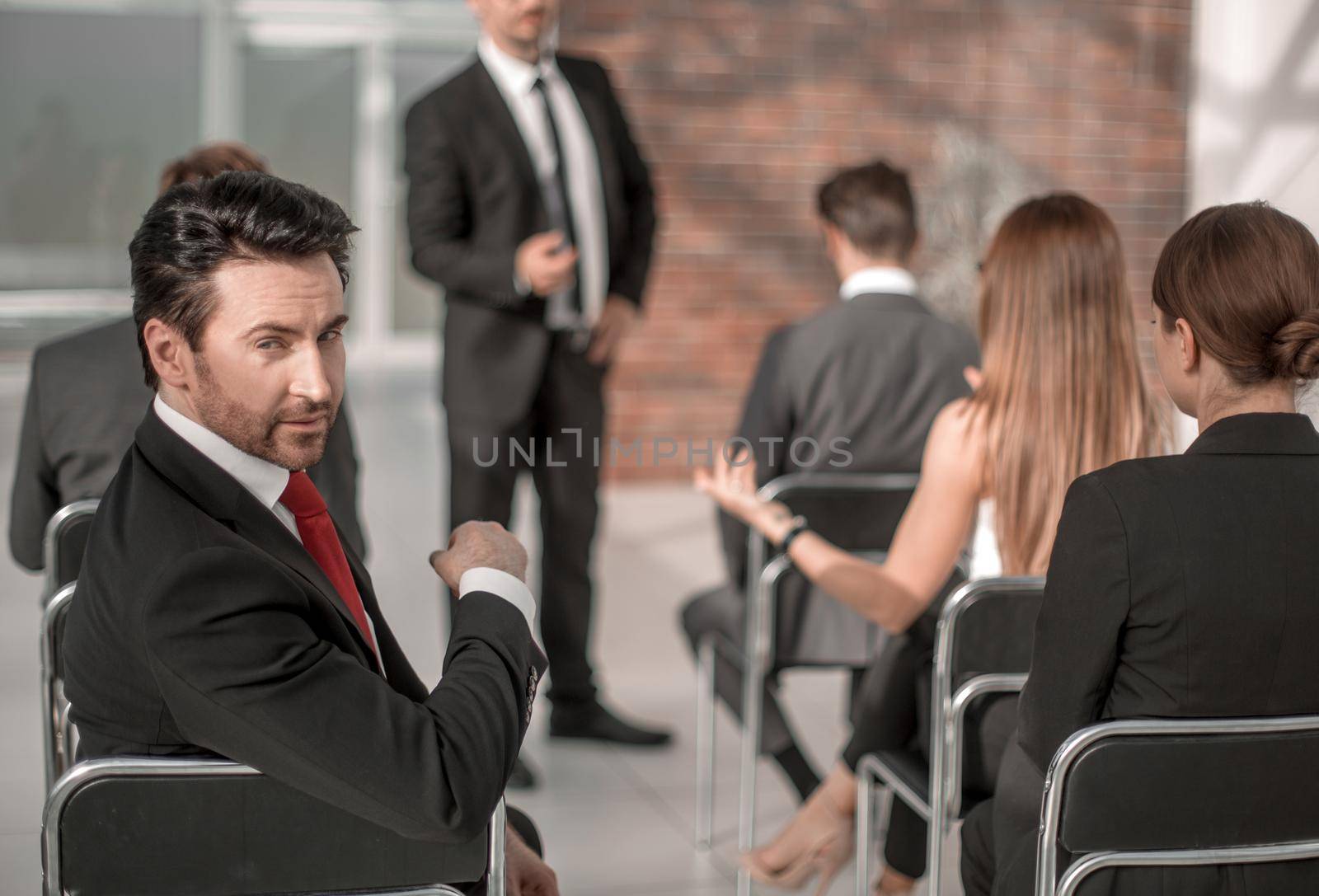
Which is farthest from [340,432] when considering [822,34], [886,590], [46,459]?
[822,34]

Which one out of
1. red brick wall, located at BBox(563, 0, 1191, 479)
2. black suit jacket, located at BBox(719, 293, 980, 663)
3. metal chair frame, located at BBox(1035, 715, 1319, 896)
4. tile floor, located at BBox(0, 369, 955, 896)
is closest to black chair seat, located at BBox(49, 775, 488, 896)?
tile floor, located at BBox(0, 369, 955, 896)

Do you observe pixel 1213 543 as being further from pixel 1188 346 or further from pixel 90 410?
pixel 90 410

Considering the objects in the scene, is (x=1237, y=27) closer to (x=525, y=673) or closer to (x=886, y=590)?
(x=886, y=590)

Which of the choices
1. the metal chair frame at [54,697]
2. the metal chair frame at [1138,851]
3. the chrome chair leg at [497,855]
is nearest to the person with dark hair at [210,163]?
the metal chair frame at [54,697]

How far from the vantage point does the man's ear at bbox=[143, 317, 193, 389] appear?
1.26 meters

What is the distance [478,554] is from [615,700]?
2.38 meters

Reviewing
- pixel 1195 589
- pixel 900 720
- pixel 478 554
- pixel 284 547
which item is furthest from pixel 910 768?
pixel 284 547

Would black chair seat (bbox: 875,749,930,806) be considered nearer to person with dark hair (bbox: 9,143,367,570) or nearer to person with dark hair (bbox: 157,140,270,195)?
person with dark hair (bbox: 9,143,367,570)

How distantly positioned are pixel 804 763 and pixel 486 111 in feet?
5.11

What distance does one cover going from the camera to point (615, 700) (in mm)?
3729

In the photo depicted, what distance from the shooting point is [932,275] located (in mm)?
6312

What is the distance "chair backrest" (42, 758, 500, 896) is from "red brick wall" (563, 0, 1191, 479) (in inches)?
202

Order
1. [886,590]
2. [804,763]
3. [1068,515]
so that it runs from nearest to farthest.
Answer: [1068,515] → [886,590] → [804,763]

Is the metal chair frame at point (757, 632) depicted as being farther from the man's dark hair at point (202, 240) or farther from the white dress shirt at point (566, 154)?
the man's dark hair at point (202, 240)
